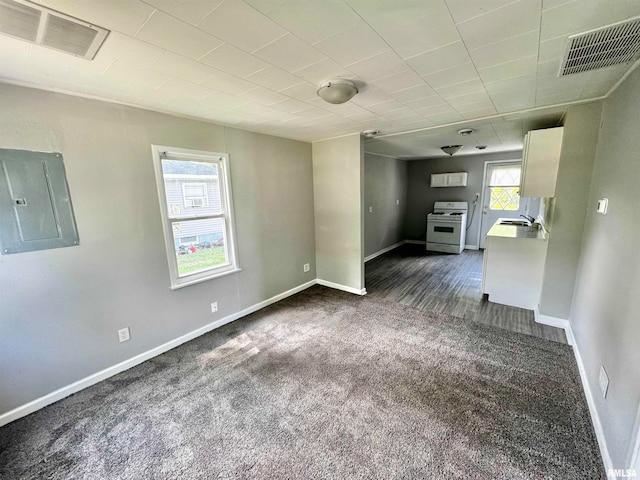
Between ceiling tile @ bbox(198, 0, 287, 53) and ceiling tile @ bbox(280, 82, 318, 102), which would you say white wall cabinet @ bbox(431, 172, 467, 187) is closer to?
A: ceiling tile @ bbox(280, 82, 318, 102)

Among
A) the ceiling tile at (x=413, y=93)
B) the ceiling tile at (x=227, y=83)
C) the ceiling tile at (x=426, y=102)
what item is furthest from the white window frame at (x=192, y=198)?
the ceiling tile at (x=426, y=102)

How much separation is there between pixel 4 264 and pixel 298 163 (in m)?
3.03

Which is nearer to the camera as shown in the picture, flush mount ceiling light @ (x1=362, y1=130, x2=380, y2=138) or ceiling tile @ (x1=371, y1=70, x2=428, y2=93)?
ceiling tile @ (x1=371, y1=70, x2=428, y2=93)

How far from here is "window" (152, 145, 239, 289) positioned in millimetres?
2539

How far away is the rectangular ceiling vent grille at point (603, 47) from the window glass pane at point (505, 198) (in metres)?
4.76

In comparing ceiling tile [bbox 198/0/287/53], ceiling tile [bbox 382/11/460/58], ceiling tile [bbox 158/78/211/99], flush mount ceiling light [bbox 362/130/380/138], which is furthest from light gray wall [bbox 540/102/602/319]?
ceiling tile [bbox 158/78/211/99]

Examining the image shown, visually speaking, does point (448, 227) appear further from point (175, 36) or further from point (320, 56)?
point (175, 36)

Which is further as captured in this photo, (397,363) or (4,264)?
(397,363)

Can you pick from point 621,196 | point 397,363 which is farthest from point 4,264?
point 621,196

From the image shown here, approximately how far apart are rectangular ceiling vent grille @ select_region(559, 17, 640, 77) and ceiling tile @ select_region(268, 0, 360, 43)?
123 cm

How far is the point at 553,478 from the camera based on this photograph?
1370 millimetres

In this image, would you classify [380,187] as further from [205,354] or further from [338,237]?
[205,354]

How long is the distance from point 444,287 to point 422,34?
11.8 ft

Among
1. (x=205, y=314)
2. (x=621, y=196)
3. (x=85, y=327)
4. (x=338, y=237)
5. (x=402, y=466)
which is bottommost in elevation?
(x=402, y=466)
